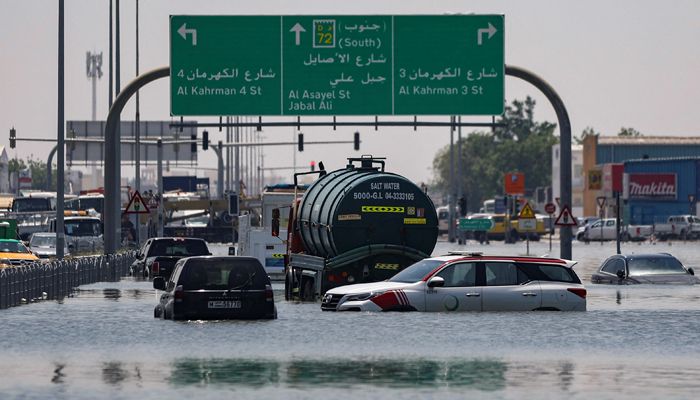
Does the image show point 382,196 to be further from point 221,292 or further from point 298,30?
point 298,30

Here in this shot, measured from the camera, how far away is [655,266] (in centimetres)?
2934

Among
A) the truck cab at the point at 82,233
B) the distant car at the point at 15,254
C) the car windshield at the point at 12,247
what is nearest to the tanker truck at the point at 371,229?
the distant car at the point at 15,254

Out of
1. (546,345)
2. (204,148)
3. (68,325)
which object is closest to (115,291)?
(68,325)

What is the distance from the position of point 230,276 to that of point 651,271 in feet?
46.1

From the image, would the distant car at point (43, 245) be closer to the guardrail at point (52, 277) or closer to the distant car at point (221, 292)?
the guardrail at point (52, 277)

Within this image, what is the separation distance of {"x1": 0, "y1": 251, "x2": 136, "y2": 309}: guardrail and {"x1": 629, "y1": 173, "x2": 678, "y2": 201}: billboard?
6709cm

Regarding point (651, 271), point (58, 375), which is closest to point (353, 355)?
point (58, 375)

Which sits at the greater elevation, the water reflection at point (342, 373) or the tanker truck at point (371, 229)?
the tanker truck at point (371, 229)

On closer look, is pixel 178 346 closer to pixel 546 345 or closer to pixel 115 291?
pixel 546 345

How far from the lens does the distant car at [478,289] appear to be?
19.3 m

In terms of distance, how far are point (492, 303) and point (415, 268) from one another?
1.87m

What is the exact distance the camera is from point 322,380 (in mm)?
12289

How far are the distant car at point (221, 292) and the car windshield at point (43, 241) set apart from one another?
2930 cm

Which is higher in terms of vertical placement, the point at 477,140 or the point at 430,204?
the point at 477,140
